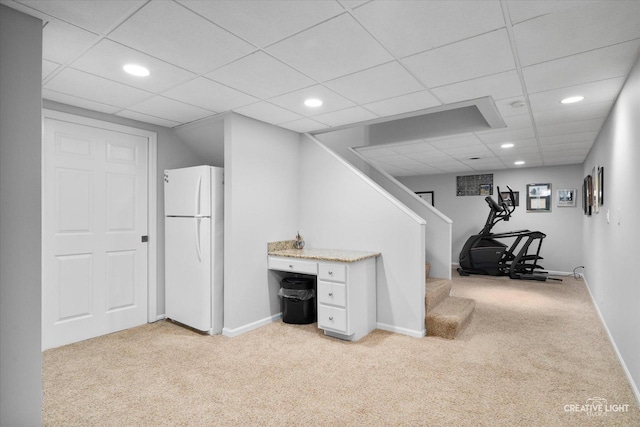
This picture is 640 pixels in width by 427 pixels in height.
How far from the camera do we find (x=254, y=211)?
369 cm

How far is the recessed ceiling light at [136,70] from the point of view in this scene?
2350mm

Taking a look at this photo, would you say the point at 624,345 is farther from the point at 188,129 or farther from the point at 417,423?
the point at 188,129

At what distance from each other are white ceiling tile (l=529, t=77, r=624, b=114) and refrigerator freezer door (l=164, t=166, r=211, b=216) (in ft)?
10.2

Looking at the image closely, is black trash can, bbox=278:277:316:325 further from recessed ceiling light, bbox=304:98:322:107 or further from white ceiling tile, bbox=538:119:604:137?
white ceiling tile, bbox=538:119:604:137

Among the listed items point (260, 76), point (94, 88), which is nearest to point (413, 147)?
point (260, 76)

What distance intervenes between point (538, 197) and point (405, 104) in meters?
5.63

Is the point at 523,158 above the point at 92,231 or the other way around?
above

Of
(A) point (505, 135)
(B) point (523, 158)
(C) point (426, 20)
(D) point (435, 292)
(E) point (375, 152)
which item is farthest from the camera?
(B) point (523, 158)

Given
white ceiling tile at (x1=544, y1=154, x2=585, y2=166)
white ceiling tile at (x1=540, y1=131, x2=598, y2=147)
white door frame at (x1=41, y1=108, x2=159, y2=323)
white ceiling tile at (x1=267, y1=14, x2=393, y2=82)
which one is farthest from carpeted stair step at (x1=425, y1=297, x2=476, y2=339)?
white ceiling tile at (x1=544, y1=154, x2=585, y2=166)

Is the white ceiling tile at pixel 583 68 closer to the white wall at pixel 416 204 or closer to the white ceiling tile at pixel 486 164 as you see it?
the white wall at pixel 416 204

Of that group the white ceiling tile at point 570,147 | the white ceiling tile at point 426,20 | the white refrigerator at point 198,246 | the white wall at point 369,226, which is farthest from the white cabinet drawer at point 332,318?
the white ceiling tile at point 570,147

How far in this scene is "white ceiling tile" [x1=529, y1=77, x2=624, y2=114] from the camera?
2.66 m

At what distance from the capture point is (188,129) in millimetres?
3908

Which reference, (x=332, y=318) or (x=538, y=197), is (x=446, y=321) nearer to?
(x=332, y=318)
